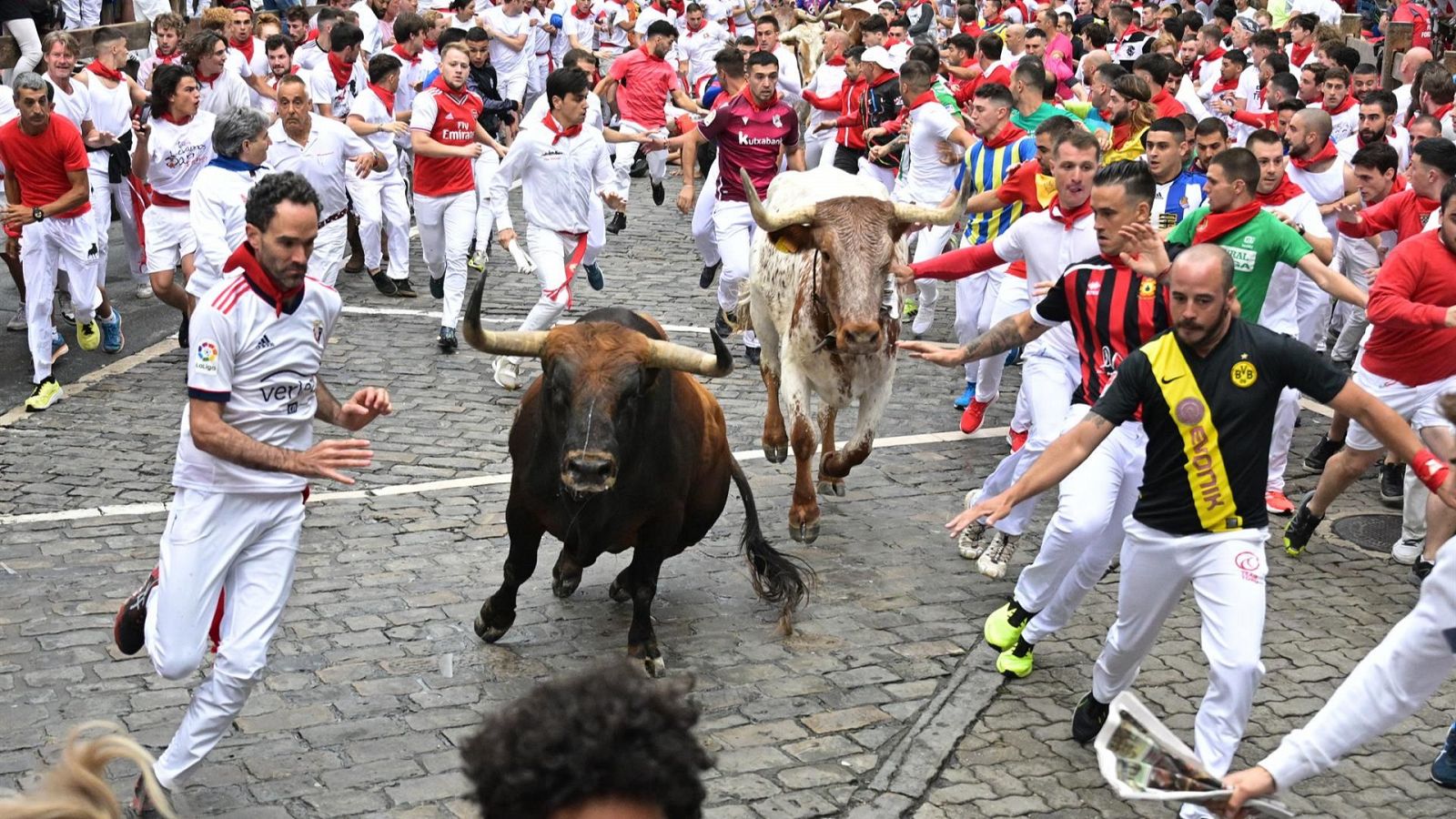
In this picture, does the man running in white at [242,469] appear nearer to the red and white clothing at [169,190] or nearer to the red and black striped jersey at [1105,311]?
the red and black striped jersey at [1105,311]

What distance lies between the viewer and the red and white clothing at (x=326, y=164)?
13344mm

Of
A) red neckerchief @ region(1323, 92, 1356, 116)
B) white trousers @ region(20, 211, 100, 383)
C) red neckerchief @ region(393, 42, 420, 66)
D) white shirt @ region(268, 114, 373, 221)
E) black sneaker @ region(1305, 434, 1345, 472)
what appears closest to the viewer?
black sneaker @ region(1305, 434, 1345, 472)

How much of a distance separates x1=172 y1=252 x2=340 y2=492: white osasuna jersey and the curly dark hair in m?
3.66

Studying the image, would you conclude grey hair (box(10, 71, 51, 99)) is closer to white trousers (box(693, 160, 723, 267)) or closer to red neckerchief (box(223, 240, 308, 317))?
white trousers (box(693, 160, 723, 267))

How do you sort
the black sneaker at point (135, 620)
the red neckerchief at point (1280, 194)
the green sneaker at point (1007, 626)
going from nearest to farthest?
the black sneaker at point (135, 620), the green sneaker at point (1007, 626), the red neckerchief at point (1280, 194)

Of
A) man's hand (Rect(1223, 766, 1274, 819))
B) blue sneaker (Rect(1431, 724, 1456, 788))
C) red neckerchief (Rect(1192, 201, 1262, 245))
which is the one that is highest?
red neckerchief (Rect(1192, 201, 1262, 245))

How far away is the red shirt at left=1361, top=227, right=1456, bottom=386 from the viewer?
863 centimetres

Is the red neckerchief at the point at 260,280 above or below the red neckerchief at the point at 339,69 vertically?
above

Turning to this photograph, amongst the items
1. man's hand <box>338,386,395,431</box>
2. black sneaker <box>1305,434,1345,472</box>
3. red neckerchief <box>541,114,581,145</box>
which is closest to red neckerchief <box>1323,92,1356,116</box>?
black sneaker <box>1305,434,1345,472</box>

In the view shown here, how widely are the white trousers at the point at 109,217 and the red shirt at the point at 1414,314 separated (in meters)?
9.22

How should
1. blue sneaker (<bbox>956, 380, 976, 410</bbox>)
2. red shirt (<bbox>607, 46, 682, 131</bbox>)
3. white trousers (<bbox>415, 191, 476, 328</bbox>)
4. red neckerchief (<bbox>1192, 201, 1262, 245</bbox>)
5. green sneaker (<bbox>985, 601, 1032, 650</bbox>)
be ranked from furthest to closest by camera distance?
1. red shirt (<bbox>607, 46, 682, 131</bbox>)
2. white trousers (<bbox>415, 191, 476, 328</bbox>)
3. blue sneaker (<bbox>956, 380, 976, 410</bbox>)
4. red neckerchief (<bbox>1192, 201, 1262, 245</bbox>)
5. green sneaker (<bbox>985, 601, 1032, 650</bbox>)

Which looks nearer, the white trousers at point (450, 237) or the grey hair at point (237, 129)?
the grey hair at point (237, 129)

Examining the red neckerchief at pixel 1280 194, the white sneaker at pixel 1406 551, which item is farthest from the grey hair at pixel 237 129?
the white sneaker at pixel 1406 551

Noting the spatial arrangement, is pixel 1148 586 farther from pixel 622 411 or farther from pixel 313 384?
pixel 313 384
